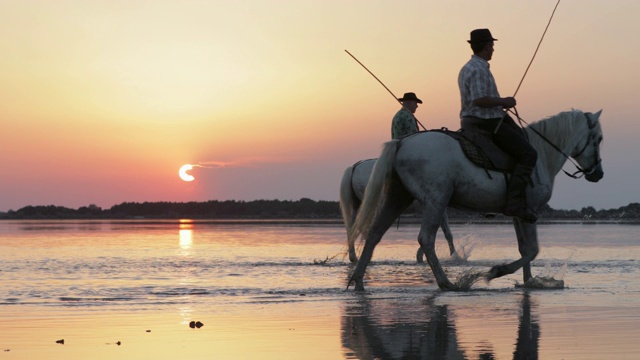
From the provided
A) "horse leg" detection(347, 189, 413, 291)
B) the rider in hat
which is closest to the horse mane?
"horse leg" detection(347, 189, 413, 291)

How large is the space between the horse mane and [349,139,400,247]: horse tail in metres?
1.75

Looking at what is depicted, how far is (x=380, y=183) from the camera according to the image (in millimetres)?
11539

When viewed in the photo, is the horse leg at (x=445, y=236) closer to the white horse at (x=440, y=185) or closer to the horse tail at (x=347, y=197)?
the horse tail at (x=347, y=197)

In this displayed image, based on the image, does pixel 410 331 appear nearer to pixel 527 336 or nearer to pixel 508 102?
pixel 527 336

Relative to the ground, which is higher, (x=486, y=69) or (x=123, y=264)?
(x=486, y=69)

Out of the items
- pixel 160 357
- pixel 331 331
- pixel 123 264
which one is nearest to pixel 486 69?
pixel 331 331

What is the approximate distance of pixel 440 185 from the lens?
11219 mm

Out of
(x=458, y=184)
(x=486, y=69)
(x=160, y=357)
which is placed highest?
(x=486, y=69)

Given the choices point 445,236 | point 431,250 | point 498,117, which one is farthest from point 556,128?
point 445,236

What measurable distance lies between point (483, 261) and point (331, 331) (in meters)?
11.2

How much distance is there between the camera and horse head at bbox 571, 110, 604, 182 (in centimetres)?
1250

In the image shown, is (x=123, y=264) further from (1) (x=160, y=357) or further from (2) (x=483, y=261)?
(1) (x=160, y=357)

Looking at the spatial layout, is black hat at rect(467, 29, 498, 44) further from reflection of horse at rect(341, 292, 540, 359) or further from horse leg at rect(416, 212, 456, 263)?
horse leg at rect(416, 212, 456, 263)

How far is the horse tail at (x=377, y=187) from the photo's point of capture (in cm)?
1147
